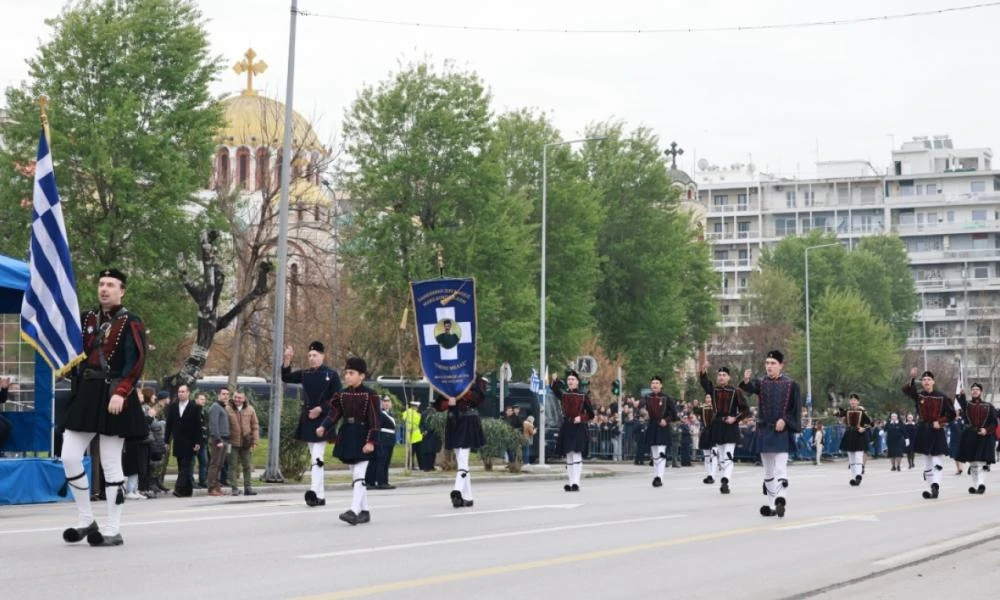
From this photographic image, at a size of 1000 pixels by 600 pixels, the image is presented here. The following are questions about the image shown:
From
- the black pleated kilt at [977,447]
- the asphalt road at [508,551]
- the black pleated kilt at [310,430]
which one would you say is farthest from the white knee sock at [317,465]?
the black pleated kilt at [977,447]

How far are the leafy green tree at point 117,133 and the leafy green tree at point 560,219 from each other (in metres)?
15.4

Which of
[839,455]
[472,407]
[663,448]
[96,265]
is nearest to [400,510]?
[472,407]

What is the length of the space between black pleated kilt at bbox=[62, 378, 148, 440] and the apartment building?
143736 mm

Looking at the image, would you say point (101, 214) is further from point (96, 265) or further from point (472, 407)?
point (472, 407)

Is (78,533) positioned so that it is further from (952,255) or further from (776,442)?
(952,255)

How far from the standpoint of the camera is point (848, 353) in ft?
307

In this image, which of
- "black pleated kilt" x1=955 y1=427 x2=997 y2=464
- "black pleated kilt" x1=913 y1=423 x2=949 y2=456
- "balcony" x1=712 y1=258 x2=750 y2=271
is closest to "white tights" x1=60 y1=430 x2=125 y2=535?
"black pleated kilt" x1=913 y1=423 x2=949 y2=456

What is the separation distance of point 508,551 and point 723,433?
16283 mm

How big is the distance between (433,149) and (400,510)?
3048cm

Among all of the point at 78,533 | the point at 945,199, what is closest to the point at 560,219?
the point at 78,533

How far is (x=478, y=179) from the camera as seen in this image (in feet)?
164

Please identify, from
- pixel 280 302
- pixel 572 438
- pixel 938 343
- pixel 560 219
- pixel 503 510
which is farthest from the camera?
pixel 938 343

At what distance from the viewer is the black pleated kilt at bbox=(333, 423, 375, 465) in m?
17.5

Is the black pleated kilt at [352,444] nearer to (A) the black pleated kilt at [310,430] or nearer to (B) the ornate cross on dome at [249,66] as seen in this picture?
(A) the black pleated kilt at [310,430]
